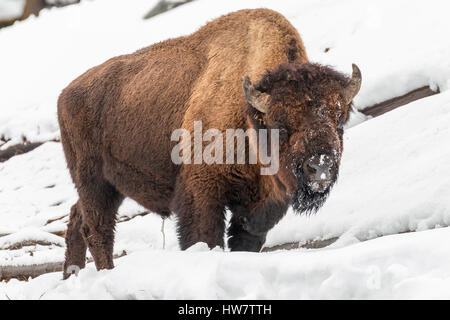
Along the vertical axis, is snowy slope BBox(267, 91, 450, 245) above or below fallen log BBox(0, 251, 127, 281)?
above

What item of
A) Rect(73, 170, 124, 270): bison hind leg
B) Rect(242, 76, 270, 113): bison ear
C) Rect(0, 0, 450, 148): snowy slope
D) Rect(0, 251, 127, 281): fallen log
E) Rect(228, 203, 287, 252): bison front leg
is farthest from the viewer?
Rect(0, 0, 450, 148): snowy slope

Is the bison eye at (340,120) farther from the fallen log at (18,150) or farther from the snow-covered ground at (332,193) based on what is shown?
the fallen log at (18,150)

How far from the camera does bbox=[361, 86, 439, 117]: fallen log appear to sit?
27.7 ft

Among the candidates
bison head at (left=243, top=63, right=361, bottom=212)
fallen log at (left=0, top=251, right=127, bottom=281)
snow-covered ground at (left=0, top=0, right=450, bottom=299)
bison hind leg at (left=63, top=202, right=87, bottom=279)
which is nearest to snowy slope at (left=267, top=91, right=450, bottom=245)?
snow-covered ground at (left=0, top=0, right=450, bottom=299)

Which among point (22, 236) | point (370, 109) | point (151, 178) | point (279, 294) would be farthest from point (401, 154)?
point (22, 236)

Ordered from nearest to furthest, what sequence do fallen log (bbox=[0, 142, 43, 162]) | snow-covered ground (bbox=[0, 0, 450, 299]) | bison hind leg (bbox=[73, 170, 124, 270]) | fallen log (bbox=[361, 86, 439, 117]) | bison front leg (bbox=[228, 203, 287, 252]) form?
snow-covered ground (bbox=[0, 0, 450, 299]) → bison front leg (bbox=[228, 203, 287, 252]) → bison hind leg (bbox=[73, 170, 124, 270]) → fallen log (bbox=[361, 86, 439, 117]) → fallen log (bbox=[0, 142, 43, 162])

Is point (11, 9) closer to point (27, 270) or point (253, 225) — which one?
point (27, 270)

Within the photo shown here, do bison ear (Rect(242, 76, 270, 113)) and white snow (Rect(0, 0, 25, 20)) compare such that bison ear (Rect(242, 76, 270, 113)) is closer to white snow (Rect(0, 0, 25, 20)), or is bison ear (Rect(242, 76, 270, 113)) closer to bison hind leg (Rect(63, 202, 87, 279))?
bison hind leg (Rect(63, 202, 87, 279))

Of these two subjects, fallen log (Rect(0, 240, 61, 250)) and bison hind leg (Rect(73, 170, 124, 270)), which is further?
fallen log (Rect(0, 240, 61, 250))

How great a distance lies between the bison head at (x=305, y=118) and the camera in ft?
14.7

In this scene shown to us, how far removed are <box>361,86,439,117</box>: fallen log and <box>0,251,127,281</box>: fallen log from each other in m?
4.44

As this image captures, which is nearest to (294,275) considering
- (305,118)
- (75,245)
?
(305,118)

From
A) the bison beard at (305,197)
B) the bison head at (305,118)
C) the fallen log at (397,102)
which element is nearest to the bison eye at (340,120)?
the bison head at (305,118)

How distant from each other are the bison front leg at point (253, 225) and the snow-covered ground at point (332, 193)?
2.26ft
